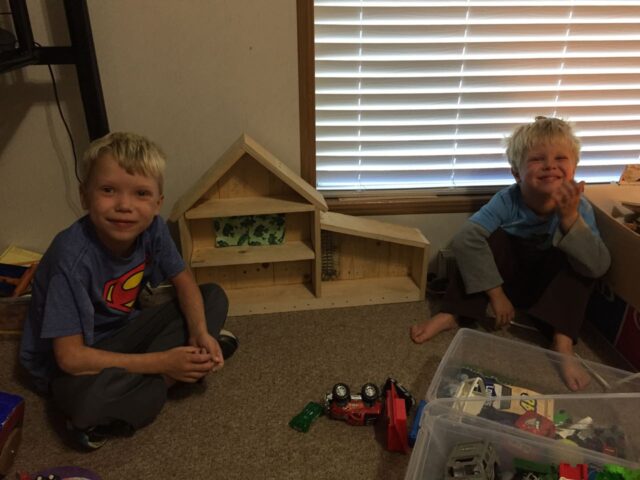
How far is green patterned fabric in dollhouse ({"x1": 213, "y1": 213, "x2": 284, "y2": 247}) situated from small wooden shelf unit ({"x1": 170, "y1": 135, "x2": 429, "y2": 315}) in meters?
0.02

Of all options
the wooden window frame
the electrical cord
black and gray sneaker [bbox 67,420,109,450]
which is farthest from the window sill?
black and gray sneaker [bbox 67,420,109,450]

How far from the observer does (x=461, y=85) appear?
4.82 feet

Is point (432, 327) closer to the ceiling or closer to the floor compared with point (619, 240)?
closer to the floor

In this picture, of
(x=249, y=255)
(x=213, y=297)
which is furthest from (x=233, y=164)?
(x=213, y=297)

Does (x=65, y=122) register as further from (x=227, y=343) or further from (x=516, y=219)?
(x=516, y=219)

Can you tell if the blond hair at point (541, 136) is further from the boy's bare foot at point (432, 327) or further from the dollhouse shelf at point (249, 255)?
the dollhouse shelf at point (249, 255)

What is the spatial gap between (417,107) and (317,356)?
73cm

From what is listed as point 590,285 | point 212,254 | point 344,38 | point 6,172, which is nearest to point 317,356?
point 212,254

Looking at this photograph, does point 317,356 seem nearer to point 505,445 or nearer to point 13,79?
point 505,445

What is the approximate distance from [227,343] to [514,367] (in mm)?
658

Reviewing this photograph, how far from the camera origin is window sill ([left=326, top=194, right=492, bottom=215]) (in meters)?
1.54


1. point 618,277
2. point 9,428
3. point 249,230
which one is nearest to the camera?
point 9,428

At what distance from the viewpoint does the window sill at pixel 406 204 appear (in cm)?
154

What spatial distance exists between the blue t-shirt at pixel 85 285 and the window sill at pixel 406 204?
0.53m
